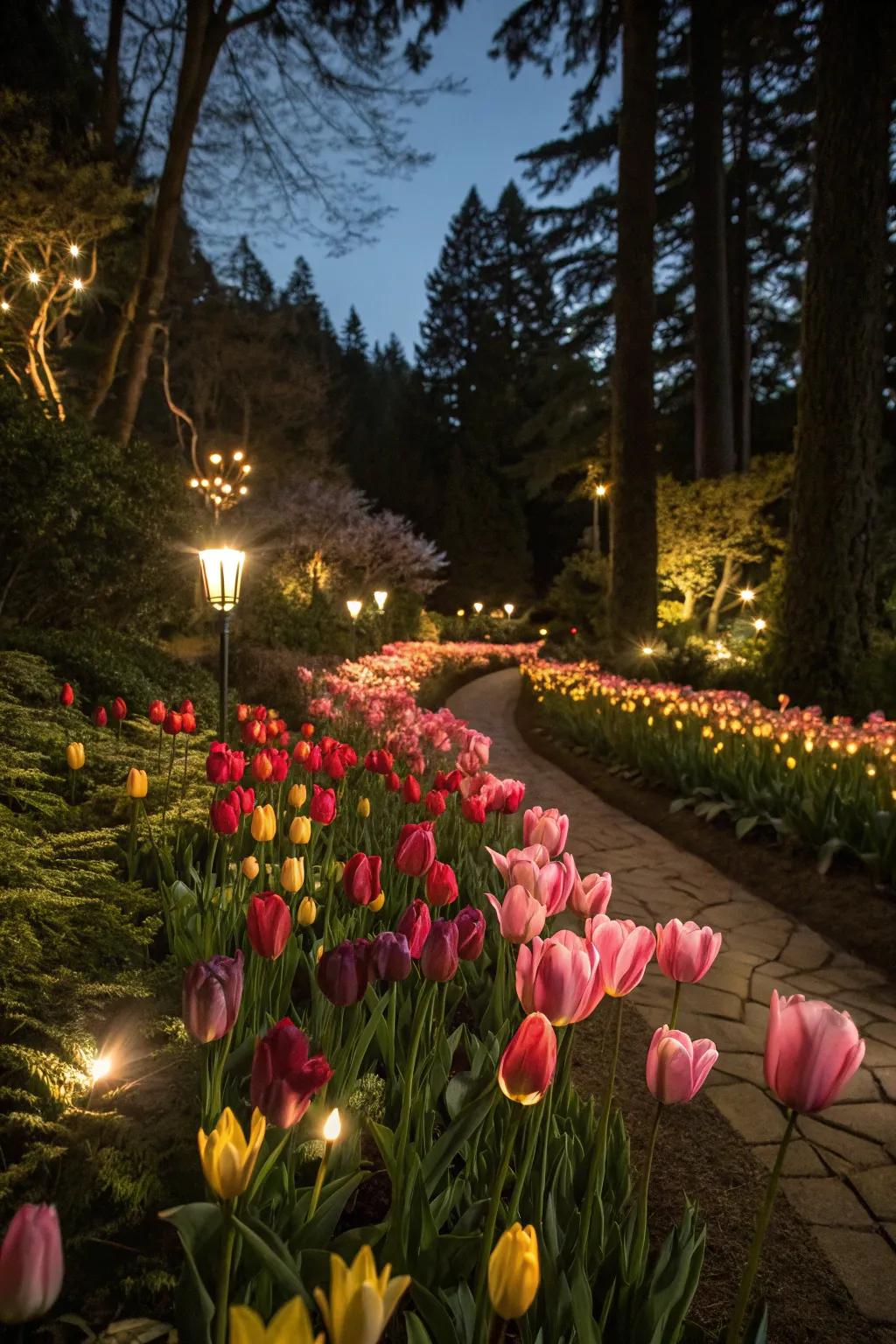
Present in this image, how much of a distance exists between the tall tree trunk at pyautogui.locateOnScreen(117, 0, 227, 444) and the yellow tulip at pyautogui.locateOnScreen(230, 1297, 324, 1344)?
11.3 meters

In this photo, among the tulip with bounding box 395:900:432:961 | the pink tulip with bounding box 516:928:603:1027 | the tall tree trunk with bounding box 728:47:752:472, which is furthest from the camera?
the tall tree trunk with bounding box 728:47:752:472

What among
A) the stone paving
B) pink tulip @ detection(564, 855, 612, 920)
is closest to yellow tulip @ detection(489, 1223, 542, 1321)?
pink tulip @ detection(564, 855, 612, 920)

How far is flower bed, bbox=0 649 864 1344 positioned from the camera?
83 centimetres

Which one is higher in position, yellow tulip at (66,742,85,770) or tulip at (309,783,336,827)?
yellow tulip at (66,742,85,770)

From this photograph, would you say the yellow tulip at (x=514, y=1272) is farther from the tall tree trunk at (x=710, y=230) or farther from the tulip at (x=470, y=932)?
the tall tree trunk at (x=710, y=230)

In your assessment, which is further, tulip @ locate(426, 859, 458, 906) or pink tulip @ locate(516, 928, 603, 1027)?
tulip @ locate(426, 859, 458, 906)

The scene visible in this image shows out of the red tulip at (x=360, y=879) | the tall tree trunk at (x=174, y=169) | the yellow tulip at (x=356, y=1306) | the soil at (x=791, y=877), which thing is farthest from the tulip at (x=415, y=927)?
the tall tree trunk at (x=174, y=169)

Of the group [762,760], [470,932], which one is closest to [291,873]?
[470,932]

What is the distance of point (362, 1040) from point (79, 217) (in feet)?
40.0

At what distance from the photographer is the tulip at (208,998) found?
1047mm

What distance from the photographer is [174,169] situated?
10594mm

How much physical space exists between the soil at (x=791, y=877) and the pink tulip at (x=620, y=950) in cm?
273

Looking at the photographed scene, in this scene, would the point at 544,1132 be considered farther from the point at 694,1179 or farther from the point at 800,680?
the point at 800,680

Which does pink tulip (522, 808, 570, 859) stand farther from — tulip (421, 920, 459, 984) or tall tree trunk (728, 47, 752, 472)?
tall tree trunk (728, 47, 752, 472)
